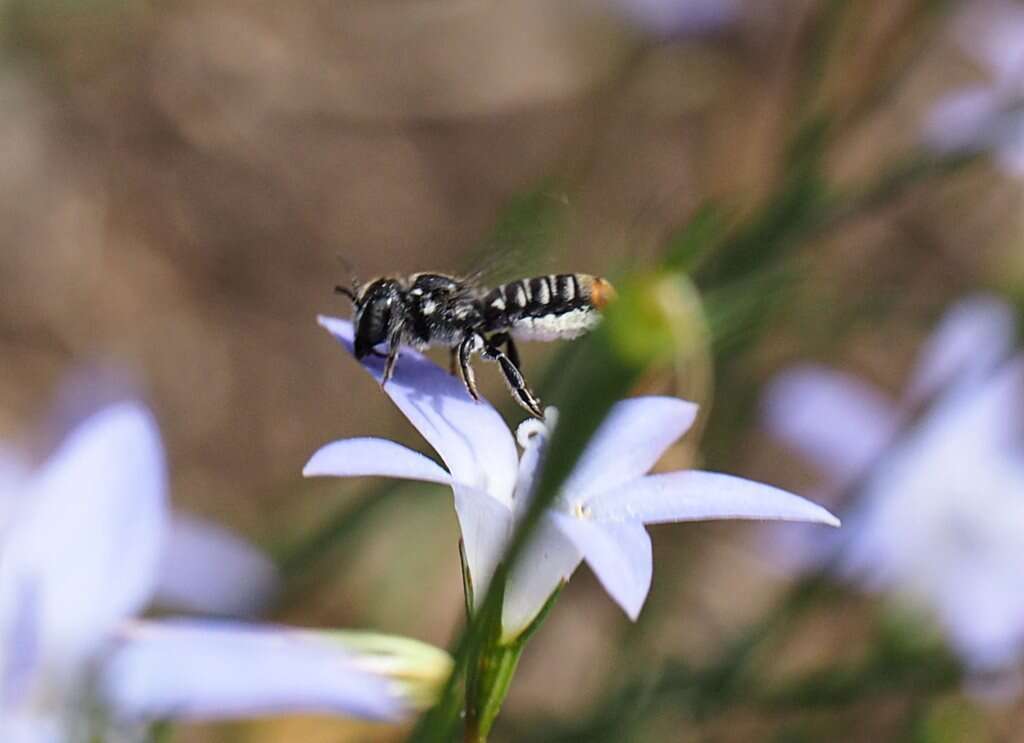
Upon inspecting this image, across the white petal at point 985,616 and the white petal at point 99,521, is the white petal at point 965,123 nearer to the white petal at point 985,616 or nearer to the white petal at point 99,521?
the white petal at point 985,616

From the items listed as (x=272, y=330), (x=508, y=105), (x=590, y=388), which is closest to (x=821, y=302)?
(x=590, y=388)

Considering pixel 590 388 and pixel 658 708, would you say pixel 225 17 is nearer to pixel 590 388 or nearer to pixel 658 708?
pixel 658 708

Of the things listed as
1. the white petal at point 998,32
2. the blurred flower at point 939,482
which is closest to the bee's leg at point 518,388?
the blurred flower at point 939,482

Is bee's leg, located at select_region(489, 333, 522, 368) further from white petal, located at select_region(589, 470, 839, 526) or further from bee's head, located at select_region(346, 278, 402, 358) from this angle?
white petal, located at select_region(589, 470, 839, 526)

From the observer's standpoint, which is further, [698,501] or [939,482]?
[939,482]

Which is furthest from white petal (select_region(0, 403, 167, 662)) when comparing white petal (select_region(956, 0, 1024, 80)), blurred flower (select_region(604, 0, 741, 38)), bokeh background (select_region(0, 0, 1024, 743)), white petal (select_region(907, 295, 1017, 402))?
blurred flower (select_region(604, 0, 741, 38))

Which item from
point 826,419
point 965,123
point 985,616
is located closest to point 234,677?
point 985,616

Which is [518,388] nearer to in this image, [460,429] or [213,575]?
[460,429]
